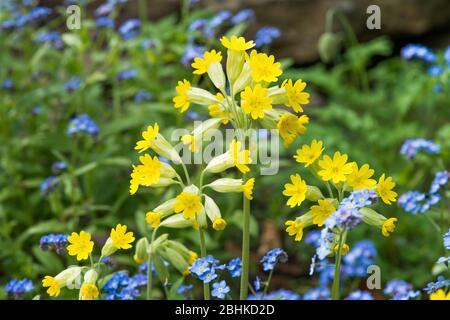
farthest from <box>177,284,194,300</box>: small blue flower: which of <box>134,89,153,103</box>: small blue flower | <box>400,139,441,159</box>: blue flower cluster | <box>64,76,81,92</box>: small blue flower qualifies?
<box>134,89,153,103</box>: small blue flower

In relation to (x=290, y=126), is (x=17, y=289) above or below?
below

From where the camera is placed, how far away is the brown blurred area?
6.54 meters

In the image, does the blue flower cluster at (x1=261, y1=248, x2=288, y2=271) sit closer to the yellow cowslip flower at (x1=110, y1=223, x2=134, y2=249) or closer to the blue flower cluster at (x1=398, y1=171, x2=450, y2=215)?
the yellow cowslip flower at (x1=110, y1=223, x2=134, y2=249)

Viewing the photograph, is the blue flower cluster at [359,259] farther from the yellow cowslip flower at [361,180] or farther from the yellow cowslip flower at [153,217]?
the yellow cowslip flower at [153,217]

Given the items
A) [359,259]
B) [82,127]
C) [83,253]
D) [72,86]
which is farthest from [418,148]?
[72,86]

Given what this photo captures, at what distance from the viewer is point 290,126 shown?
2496 millimetres

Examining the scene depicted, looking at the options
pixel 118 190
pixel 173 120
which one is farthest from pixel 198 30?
pixel 118 190

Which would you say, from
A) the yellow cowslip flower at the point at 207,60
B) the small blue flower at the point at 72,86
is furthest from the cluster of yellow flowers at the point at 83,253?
the small blue flower at the point at 72,86

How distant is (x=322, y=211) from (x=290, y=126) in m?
0.30

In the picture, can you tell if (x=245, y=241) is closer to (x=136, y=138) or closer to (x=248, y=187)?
(x=248, y=187)

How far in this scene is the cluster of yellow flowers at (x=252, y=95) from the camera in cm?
241

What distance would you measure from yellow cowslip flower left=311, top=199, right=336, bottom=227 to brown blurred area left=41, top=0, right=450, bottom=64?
13.4ft
